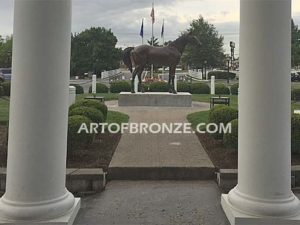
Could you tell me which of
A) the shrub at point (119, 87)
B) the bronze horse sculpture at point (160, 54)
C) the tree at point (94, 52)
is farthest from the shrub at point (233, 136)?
the tree at point (94, 52)

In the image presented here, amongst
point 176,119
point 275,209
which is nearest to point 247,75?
point 275,209

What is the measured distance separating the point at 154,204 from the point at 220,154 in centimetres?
311

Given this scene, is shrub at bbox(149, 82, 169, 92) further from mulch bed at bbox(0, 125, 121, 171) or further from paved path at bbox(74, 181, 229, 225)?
paved path at bbox(74, 181, 229, 225)

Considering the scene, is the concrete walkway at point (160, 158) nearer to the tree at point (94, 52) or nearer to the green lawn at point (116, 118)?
the green lawn at point (116, 118)

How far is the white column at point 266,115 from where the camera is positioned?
423 centimetres

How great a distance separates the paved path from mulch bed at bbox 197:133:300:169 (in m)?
0.85

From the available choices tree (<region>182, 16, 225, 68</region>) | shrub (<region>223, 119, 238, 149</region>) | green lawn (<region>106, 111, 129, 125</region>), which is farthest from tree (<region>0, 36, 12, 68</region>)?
shrub (<region>223, 119, 238, 149</region>)

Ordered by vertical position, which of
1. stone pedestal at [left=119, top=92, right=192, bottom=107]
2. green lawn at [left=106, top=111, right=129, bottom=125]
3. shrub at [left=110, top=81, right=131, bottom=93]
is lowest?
green lawn at [left=106, top=111, right=129, bottom=125]

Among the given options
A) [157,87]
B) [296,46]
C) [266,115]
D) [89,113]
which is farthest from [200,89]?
[296,46]

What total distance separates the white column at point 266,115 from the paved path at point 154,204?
0.65m

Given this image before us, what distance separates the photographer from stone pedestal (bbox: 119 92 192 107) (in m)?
18.9

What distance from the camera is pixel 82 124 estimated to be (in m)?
7.53

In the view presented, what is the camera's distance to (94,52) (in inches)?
3071

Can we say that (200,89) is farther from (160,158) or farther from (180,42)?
(160,158)
